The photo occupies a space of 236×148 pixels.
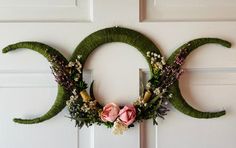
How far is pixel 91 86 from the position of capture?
1.00 m

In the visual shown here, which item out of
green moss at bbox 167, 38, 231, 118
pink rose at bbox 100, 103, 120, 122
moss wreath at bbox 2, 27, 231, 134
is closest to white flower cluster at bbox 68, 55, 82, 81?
moss wreath at bbox 2, 27, 231, 134

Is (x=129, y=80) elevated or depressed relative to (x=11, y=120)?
elevated

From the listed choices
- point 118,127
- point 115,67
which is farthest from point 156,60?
point 118,127

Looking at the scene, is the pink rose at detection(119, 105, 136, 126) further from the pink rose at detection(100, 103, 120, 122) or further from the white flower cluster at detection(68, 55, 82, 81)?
the white flower cluster at detection(68, 55, 82, 81)

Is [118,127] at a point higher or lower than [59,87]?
lower

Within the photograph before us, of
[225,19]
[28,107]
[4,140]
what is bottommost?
[4,140]

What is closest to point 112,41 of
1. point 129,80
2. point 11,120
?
point 129,80

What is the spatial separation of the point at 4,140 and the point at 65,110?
0.69 feet

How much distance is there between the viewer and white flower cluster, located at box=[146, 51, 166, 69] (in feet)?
3.22

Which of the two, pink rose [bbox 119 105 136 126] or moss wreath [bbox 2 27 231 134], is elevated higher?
moss wreath [bbox 2 27 231 134]

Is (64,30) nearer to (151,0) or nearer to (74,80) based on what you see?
(74,80)

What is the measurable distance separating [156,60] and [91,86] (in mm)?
211

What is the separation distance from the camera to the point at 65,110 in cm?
101

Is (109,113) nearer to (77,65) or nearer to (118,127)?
(118,127)
